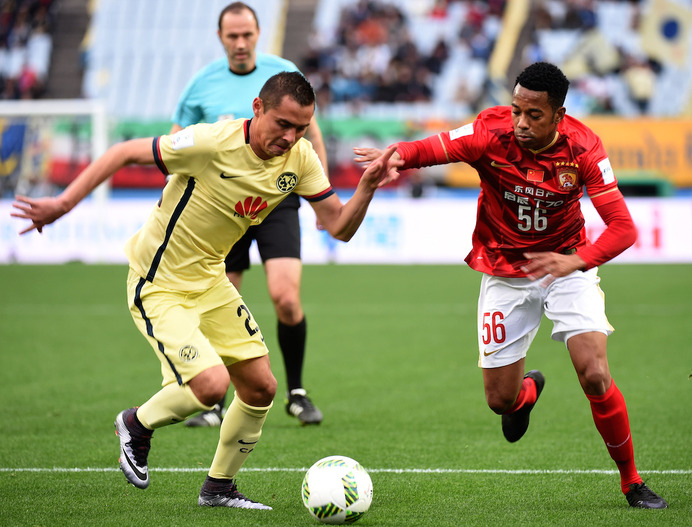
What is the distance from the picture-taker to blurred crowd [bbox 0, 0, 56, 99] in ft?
86.3

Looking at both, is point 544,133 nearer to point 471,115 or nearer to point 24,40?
point 471,115

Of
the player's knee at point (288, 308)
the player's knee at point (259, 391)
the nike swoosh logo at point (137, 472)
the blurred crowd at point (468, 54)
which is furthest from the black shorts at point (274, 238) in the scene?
the blurred crowd at point (468, 54)

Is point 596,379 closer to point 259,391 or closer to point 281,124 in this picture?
point 259,391

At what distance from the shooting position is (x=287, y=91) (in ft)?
13.1

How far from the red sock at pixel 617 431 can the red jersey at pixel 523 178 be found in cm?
78

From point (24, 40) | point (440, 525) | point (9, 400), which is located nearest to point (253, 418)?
point (440, 525)

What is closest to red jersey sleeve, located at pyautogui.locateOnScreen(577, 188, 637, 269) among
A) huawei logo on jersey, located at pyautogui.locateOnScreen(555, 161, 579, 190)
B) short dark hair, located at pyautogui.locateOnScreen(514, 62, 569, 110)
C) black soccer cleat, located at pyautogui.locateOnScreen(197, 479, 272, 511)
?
huawei logo on jersey, located at pyautogui.locateOnScreen(555, 161, 579, 190)

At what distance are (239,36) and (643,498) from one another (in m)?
3.81

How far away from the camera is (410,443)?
222 inches

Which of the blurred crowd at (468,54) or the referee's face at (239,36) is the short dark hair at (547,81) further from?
the blurred crowd at (468,54)

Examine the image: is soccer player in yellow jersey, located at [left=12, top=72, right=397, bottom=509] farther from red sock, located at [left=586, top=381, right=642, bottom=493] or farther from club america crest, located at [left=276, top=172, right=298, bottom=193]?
red sock, located at [left=586, top=381, right=642, bottom=493]

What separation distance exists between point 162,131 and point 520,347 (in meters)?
18.1

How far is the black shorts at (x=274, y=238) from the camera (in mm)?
6113

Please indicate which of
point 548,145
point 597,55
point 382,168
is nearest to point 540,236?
point 548,145
